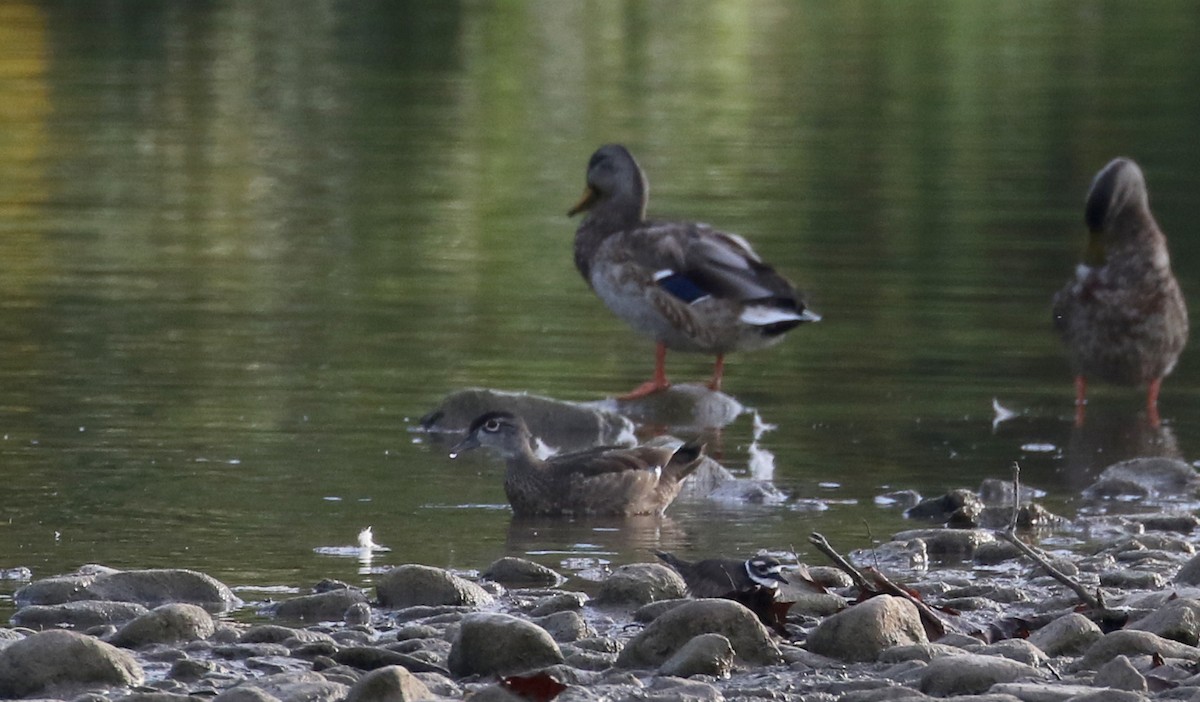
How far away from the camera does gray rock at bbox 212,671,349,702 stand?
5.81m

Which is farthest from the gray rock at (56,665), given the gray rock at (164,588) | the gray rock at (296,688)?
the gray rock at (164,588)

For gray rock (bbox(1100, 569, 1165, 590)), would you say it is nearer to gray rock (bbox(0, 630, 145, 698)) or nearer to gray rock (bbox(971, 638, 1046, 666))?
gray rock (bbox(971, 638, 1046, 666))

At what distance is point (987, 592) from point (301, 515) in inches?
108

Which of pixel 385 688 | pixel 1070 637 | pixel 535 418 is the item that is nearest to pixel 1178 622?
pixel 1070 637

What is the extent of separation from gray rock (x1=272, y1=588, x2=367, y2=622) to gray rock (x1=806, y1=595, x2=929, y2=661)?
1494 millimetres

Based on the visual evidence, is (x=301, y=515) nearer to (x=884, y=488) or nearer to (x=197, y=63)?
(x=884, y=488)

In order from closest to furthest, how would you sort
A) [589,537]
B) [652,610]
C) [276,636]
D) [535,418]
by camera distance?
1. [276,636]
2. [652,610]
3. [589,537]
4. [535,418]

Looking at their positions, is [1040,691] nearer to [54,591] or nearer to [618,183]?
[54,591]

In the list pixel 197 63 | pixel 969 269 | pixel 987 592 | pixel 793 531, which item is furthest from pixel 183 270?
pixel 197 63

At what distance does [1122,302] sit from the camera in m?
12.0

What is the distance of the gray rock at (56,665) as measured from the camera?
19.7 ft

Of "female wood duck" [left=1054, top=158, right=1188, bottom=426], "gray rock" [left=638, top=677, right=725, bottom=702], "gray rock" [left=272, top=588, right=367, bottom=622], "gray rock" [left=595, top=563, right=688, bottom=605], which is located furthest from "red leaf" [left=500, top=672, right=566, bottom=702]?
"female wood duck" [left=1054, top=158, right=1188, bottom=426]

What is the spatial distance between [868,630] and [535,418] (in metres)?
4.46

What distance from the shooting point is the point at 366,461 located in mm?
10000
